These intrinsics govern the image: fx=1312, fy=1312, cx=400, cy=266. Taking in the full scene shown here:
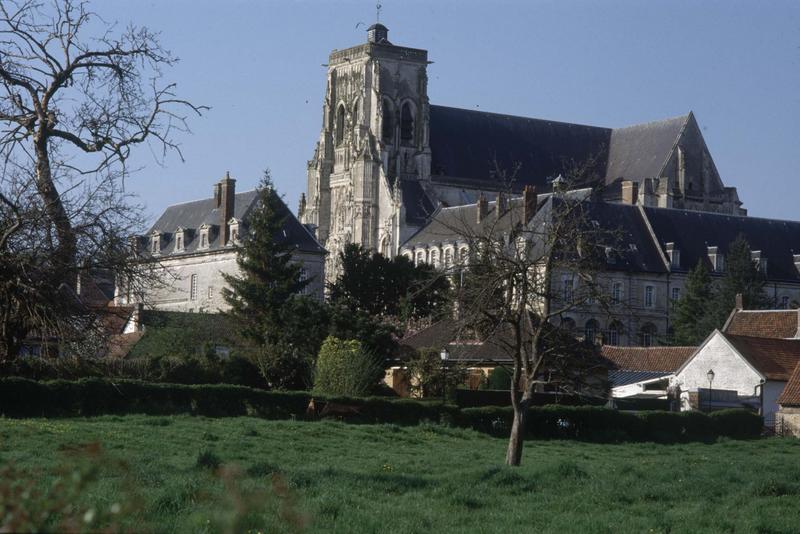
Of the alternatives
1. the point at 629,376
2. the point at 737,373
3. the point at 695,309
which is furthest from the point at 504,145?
the point at 737,373

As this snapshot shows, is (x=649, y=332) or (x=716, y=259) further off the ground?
(x=716, y=259)

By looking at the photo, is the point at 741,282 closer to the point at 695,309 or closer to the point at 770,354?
the point at 695,309

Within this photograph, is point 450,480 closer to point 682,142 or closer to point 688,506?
point 688,506

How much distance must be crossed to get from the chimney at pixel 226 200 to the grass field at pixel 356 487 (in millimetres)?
52991

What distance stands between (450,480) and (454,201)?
296 ft

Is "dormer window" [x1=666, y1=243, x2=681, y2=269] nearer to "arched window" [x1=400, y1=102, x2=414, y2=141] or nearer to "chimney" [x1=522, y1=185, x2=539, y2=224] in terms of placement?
"chimney" [x1=522, y1=185, x2=539, y2=224]

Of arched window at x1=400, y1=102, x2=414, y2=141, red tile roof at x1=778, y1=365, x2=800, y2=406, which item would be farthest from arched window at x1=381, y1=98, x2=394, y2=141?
red tile roof at x1=778, y1=365, x2=800, y2=406

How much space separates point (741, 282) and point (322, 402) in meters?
49.5

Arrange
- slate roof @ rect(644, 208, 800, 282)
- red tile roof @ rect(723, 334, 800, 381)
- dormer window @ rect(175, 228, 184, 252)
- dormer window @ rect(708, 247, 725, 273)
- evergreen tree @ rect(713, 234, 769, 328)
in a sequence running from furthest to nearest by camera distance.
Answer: slate roof @ rect(644, 208, 800, 282) → dormer window @ rect(708, 247, 725, 273) → dormer window @ rect(175, 228, 184, 252) → evergreen tree @ rect(713, 234, 769, 328) → red tile roof @ rect(723, 334, 800, 381)

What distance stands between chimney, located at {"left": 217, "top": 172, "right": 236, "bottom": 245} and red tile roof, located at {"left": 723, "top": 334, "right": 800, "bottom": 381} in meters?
38.9

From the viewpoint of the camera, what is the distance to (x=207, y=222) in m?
79.9

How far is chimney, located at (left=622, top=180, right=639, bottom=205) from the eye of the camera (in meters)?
98.9

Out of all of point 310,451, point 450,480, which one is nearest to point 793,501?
point 450,480

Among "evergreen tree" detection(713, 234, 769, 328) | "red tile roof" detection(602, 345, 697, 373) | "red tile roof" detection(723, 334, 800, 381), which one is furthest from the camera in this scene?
"evergreen tree" detection(713, 234, 769, 328)
